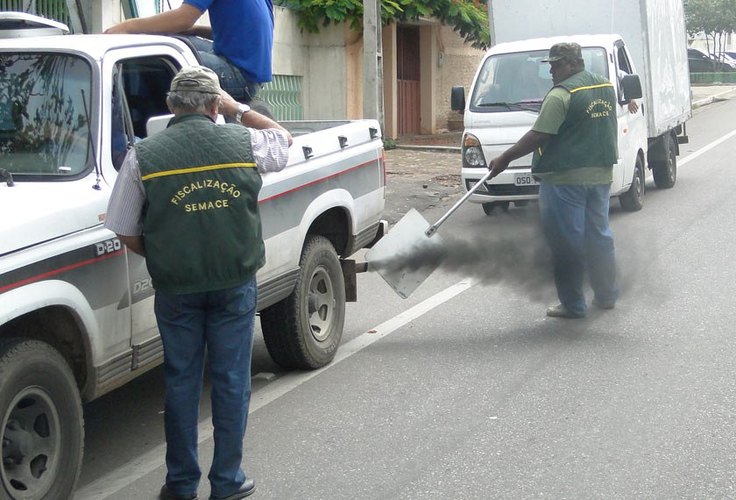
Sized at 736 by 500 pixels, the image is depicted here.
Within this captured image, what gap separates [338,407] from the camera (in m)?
5.96

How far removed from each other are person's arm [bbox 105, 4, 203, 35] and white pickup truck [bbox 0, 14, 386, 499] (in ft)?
0.97

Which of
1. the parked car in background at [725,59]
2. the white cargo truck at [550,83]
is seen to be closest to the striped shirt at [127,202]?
the white cargo truck at [550,83]

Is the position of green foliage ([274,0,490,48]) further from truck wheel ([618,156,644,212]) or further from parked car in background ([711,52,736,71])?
parked car in background ([711,52,736,71])

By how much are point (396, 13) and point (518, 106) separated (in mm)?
8948

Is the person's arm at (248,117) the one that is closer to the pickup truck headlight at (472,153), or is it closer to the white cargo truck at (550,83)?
the white cargo truck at (550,83)

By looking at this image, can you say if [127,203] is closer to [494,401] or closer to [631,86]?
[494,401]

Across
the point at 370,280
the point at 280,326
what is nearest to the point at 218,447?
the point at 280,326

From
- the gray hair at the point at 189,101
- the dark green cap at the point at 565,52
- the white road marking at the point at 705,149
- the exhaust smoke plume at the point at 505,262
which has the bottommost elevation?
the exhaust smoke plume at the point at 505,262

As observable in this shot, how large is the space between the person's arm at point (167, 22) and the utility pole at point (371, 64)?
9.54m

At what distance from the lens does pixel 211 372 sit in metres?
4.57

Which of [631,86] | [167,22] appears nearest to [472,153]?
[631,86]

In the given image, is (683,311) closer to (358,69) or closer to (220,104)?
(220,104)

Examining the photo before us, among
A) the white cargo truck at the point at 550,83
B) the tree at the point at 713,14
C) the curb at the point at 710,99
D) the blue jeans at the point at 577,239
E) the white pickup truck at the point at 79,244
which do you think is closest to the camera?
the white pickup truck at the point at 79,244

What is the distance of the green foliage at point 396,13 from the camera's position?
19.6 metres
